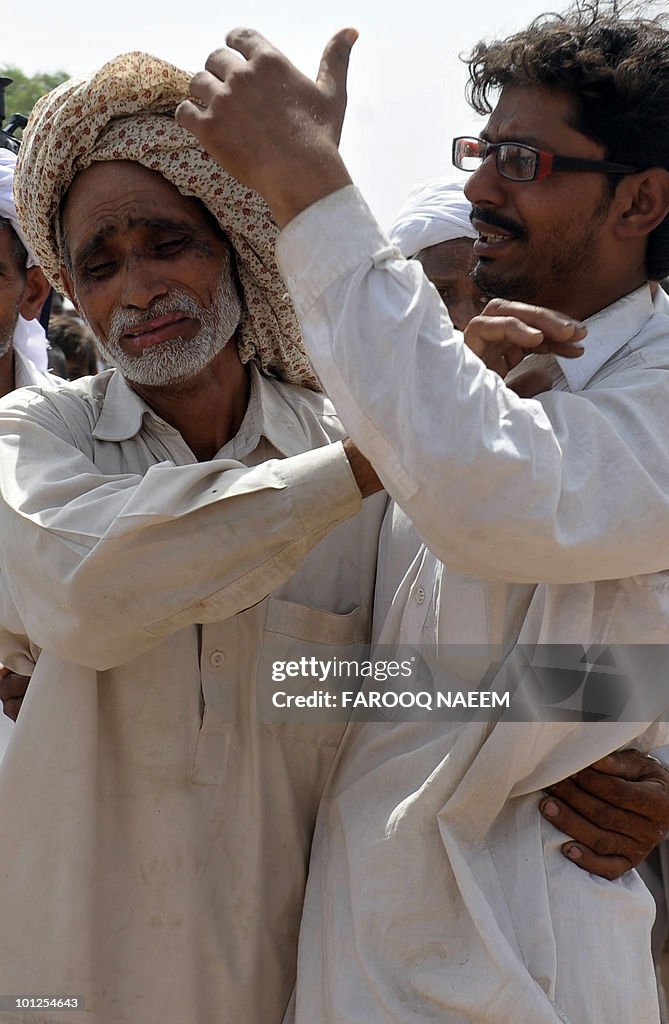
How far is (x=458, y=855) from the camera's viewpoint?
238 cm

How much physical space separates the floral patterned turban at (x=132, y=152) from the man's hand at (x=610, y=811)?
137 cm

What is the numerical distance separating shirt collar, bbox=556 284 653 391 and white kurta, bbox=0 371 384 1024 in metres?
0.47

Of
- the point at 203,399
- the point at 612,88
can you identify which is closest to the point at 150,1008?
the point at 203,399

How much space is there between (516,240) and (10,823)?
1.56m

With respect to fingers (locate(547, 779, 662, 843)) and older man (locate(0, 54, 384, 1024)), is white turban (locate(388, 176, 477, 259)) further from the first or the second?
fingers (locate(547, 779, 662, 843))

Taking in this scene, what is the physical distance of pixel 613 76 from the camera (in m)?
2.58

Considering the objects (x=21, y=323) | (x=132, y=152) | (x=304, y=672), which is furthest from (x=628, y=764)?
(x=21, y=323)

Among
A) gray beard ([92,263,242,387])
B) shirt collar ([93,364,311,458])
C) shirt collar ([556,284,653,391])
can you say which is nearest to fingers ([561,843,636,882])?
shirt collar ([556,284,653,391])

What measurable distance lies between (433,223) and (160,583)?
2767mm

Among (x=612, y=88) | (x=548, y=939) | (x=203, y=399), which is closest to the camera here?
(x=548, y=939)

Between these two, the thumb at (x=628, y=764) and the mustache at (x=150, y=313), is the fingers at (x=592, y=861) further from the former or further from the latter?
the mustache at (x=150, y=313)

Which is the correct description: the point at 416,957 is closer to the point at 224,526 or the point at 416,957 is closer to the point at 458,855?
the point at 458,855

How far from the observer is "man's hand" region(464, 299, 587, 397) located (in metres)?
2.27

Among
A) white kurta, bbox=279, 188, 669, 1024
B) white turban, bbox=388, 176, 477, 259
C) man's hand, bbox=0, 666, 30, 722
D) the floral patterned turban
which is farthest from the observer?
white turban, bbox=388, 176, 477, 259
